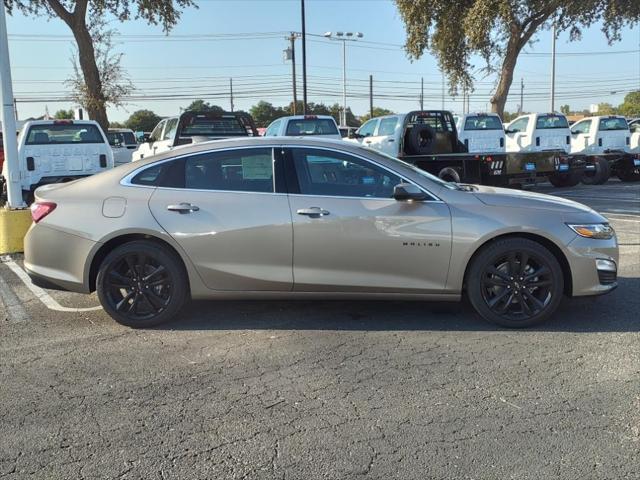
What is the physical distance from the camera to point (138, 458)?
3070 millimetres

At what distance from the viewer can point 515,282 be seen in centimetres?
491

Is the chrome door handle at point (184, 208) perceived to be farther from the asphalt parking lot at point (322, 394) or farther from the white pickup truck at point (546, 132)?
the white pickup truck at point (546, 132)

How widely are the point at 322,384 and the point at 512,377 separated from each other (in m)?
1.24

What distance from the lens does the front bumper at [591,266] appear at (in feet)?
15.9

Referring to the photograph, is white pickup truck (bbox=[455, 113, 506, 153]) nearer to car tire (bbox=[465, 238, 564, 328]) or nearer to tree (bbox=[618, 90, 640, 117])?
car tire (bbox=[465, 238, 564, 328])

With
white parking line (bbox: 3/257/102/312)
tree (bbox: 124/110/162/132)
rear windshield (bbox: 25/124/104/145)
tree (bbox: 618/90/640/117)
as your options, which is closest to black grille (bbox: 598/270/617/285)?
white parking line (bbox: 3/257/102/312)

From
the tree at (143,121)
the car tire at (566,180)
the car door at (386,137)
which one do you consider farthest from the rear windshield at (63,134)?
the tree at (143,121)

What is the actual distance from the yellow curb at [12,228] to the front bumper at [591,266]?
6.70 m

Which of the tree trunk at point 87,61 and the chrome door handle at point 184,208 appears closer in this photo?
the chrome door handle at point 184,208

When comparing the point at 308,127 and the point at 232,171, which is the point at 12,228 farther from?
the point at 308,127

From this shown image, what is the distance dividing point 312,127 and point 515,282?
11186mm

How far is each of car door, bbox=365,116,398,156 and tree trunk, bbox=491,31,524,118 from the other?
9.25 meters

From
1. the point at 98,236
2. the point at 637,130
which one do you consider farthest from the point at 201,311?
the point at 637,130

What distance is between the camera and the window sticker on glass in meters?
5.04
